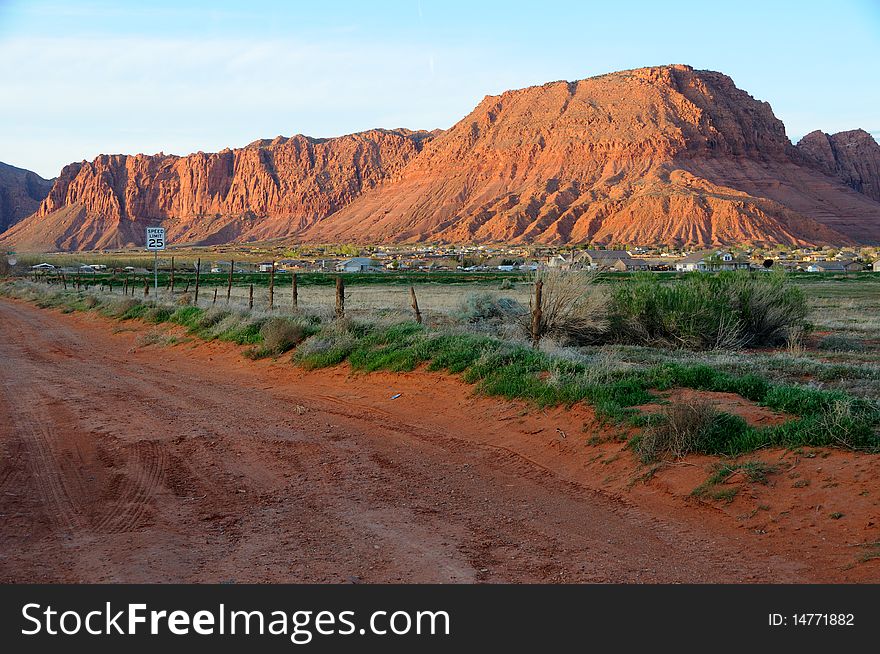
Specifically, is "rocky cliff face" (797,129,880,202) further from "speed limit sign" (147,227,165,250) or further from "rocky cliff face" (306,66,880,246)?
"speed limit sign" (147,227,165,250)

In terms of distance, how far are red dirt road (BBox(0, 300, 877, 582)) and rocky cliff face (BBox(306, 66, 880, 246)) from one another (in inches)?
4511

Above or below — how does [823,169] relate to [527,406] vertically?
above

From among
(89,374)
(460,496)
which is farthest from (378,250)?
(460,496)

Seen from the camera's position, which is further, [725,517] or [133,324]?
[133,324]

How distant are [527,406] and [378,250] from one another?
12781 centimetres

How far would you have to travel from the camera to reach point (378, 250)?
137 meters

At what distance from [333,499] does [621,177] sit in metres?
144

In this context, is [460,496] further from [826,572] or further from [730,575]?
[826,572]

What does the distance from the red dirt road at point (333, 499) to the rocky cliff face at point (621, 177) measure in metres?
115

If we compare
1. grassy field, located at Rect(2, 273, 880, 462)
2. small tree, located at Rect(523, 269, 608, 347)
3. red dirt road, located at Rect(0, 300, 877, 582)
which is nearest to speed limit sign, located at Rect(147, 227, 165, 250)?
grassy field, located at Rect(2, 273, 880, 462)

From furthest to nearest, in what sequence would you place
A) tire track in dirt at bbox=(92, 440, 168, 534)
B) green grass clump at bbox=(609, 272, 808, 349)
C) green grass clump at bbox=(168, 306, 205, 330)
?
1. green grass clump at bbox=(168, 306, 205, 330)
2. green grass clump at bbox=(609, 272, 808, 349)
3. tire track in dirt at bbox=(92, 440, 168, 534)

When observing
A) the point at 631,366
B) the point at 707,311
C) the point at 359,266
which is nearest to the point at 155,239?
the point at 707,311

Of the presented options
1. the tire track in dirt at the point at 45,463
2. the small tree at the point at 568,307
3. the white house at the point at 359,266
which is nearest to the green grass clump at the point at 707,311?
the small tree at the point at 568,307

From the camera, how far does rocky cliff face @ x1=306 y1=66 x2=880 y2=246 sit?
12688 centimetres
